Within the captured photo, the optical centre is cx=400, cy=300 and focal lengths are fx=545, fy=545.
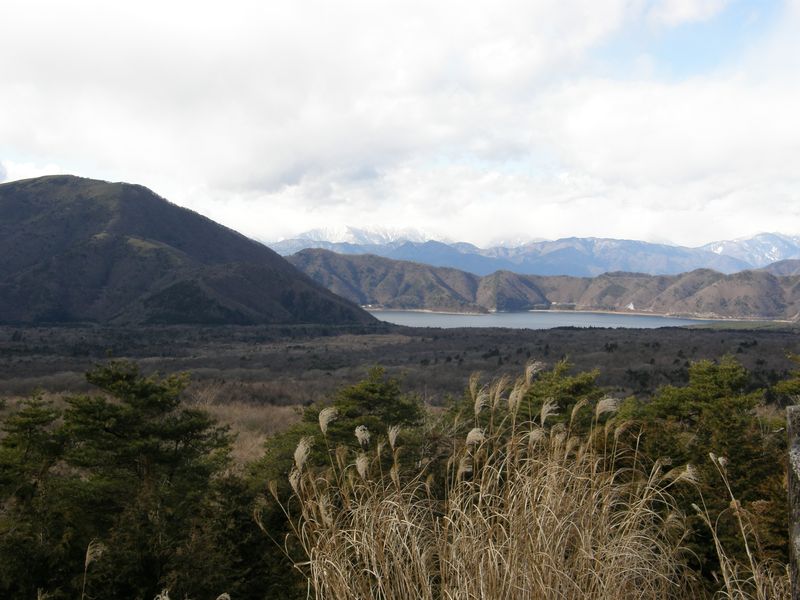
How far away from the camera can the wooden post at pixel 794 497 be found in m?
1.57

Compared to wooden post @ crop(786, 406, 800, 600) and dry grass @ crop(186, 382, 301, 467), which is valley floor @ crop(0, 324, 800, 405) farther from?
wooden post @ crop(786, 406, 800, 600)

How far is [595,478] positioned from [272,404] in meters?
24.0

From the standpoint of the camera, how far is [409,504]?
2893mm

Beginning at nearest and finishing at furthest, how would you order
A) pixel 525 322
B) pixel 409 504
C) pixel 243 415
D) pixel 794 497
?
pixel 794 497 < pixel 409 504 < pixel 243 415 < pixel 525 322

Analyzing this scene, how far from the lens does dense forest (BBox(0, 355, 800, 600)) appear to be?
2.56 meters

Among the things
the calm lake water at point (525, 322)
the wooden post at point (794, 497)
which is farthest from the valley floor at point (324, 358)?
the calm lake water at point (525, 322)

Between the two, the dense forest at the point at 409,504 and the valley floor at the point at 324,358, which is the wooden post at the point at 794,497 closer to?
the dense forest at the point at 409,504

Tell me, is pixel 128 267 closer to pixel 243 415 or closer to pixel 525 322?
pixel 243 415

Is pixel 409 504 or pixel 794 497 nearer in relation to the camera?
pixel 794 497

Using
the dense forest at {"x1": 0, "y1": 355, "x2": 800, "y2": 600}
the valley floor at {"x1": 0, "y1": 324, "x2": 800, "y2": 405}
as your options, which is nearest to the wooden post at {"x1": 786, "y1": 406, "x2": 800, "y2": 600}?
the dense forest at {"x1": 0, "y1": 355, "x2": 800, "y2": 600}

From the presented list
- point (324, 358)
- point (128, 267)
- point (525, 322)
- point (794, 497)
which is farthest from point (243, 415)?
point (525, 322)

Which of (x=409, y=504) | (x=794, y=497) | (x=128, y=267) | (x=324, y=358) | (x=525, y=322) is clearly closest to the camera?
A: (x=794, y=497)

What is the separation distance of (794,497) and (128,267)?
10437 cm

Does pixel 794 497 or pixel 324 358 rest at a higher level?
pixel 794 497
